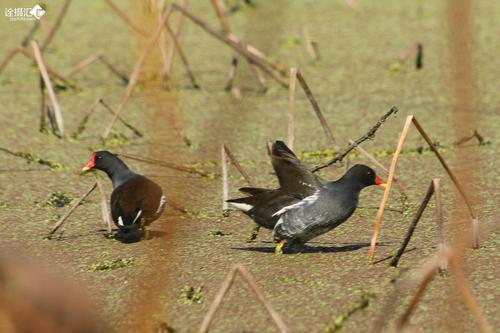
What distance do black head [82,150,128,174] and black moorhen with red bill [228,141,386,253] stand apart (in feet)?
1.81

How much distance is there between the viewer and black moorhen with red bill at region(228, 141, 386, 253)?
269 centimetres

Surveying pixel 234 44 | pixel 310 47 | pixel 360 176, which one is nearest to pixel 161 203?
pixel 360 176

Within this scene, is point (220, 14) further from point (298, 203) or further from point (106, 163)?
point (298, 203)

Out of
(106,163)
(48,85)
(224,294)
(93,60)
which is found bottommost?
(224,294)

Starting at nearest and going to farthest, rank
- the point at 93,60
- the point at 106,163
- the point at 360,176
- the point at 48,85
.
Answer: the point at 360,176, the point at 106,163, the point at 48,85, the point at 93,60

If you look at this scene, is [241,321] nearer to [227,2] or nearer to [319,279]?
[319,279]

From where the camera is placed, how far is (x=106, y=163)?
3281 mm

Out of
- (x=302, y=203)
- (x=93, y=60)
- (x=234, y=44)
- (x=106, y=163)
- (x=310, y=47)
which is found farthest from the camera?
(x=310, y=47)

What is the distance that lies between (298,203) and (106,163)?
768 millimetres

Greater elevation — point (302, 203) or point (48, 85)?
point (48, 85)

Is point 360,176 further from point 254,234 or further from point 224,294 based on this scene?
point 224,294

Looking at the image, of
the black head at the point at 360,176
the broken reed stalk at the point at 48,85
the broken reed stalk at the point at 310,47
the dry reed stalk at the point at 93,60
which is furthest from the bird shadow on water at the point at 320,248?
the broken reed stalk at the point at 310,47

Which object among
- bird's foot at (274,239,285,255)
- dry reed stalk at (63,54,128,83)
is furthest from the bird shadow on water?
dry reed stalk at (63,54,128,83)

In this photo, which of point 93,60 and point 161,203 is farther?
point 93,60
